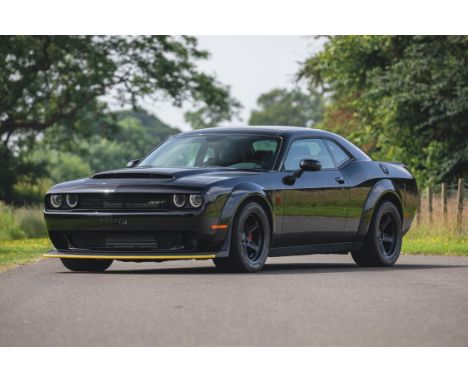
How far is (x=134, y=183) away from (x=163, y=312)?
3887 mm

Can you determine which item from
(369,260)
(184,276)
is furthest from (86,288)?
(369,260)

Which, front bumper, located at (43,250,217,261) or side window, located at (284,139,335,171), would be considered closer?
front bumper, located at (43,250,217,261)

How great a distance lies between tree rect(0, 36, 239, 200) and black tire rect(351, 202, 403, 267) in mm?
28031

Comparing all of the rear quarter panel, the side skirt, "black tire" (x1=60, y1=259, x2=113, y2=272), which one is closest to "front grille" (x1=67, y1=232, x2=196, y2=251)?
"black tire" (x1=60, y1=259, x2=113, y2=272)

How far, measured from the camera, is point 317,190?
1481 centimetres

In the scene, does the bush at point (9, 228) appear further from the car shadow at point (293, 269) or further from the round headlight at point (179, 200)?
the round headlight at point (179, 200)

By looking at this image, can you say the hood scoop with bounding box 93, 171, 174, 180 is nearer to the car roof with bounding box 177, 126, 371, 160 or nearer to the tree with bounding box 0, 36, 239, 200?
the car roof with bounding box 177, 126, 371, 160

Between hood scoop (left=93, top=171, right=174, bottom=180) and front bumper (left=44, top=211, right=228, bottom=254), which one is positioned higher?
hood scoop (left=93, top=171, right=174, bottom=180)

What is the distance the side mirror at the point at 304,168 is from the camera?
1438 cm

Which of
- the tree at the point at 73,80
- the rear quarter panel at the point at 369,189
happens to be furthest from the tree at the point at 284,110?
the rear quarter panel at the point at 369,189

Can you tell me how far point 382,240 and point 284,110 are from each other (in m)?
130

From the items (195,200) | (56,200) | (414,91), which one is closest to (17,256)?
(56,200)

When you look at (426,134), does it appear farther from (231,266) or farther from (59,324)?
(59,324)

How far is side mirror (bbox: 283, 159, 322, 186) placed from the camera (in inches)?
566
